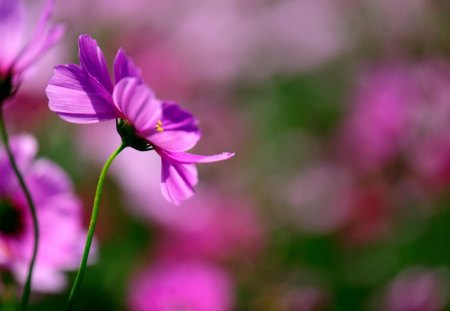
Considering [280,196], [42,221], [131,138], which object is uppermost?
[131,138]

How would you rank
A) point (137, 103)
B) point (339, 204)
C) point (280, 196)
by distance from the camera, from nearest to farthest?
point (137, 103) < point (339, 204) < point (280, 196)

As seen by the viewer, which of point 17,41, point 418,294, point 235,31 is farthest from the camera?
point 235,31

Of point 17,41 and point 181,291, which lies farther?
point 181,291

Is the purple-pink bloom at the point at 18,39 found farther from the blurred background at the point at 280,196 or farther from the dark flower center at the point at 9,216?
the blurred background at the point at 280,196

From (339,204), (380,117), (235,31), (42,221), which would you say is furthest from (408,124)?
(235,31)

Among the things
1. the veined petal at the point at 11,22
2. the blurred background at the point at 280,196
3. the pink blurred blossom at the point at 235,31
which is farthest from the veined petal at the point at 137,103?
the pink blurred blossom at the point at 235,31

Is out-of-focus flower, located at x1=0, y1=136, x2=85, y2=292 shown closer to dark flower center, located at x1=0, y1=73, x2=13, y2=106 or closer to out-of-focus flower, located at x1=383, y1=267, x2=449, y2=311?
dark flower center, located at x1=0, y1=73, x2=13, y2=106

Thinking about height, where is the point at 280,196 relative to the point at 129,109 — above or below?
below

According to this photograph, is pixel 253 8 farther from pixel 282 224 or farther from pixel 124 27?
pixel 282 224

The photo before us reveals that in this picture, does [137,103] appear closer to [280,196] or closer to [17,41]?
[17,41]
